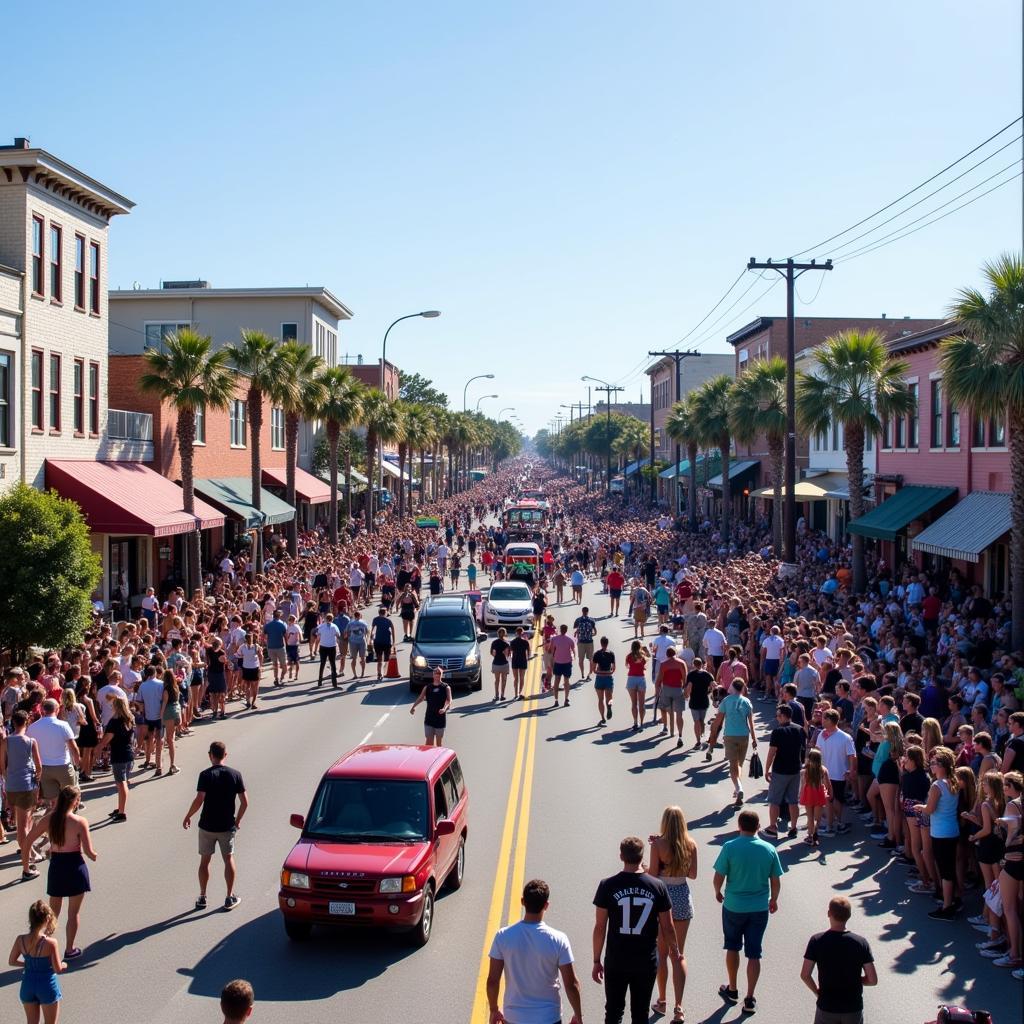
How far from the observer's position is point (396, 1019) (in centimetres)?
844

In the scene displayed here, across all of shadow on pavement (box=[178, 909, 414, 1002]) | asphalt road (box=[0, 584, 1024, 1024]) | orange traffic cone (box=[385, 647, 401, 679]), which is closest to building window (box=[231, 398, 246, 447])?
orange traffic cone (box=[385, 647, 401, 679])

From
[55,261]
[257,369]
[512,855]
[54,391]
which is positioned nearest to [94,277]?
[55,261]

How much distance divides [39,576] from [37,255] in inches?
442

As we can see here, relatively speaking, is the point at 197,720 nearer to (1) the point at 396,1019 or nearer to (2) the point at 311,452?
(1) the point at 396,1019

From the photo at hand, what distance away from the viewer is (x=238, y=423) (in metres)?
45.8

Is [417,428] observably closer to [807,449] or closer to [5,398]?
[807,449]

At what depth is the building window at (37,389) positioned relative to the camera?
27.5 m

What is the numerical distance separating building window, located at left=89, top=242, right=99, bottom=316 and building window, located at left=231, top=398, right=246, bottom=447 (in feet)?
41.7

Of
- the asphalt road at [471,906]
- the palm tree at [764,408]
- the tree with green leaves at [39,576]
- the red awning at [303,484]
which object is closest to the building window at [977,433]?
the palm tree at [764,408]

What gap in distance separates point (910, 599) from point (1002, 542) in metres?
2.46

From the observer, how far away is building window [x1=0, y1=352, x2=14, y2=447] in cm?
2589

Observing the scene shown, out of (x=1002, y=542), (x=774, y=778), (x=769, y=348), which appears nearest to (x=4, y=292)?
(x=774, y=778)

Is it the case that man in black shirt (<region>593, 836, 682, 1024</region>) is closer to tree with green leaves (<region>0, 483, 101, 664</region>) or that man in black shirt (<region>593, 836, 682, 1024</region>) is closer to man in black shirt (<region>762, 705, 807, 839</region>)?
man in black shirt (<region>762, 705, 807, 839</region>)

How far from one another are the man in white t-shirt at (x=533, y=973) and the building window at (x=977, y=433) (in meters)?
24.6
